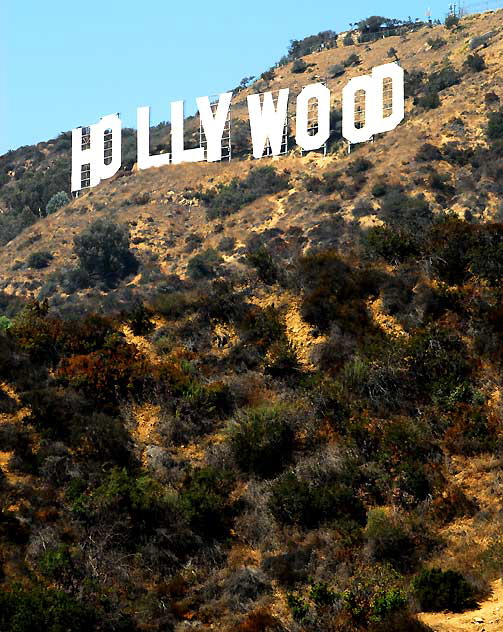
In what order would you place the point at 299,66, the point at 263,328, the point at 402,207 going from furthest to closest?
the point at 299,66 < the point at 402,207 < the point at 263,328

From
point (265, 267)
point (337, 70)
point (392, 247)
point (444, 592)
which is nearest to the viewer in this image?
point (444, 592)

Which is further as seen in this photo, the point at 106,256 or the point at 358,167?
the point at 358,167

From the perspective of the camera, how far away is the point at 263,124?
258 ft

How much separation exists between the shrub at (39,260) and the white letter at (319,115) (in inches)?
992

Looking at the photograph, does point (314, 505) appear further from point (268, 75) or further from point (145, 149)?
point (268, 75)

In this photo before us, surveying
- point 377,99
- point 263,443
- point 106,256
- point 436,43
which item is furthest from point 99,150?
point 263,443

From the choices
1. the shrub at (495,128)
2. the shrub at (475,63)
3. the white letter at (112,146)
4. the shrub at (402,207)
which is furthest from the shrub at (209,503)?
the shrub at (475,63)

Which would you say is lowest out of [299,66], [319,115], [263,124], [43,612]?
[43,612]

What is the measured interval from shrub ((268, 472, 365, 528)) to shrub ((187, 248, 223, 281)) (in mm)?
43156

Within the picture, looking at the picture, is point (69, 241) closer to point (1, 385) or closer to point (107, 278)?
point (107, 278)

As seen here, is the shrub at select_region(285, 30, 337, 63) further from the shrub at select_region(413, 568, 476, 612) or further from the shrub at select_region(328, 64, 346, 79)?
the shrub at select_region(413, 568, 476, 612)

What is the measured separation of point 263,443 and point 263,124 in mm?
57098

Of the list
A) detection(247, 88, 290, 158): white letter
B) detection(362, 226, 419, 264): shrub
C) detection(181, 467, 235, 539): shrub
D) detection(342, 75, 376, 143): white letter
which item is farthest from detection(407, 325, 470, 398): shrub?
detection(247, 88, 290, 158): white letter

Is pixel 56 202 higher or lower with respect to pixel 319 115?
lower
